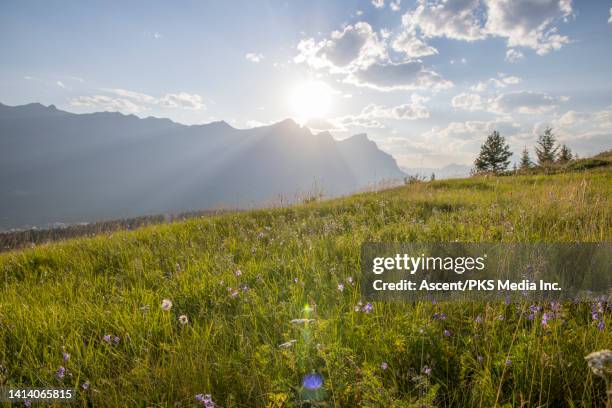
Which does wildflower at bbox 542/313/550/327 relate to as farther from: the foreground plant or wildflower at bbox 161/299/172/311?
wildflower at bbox 161/299/172/311

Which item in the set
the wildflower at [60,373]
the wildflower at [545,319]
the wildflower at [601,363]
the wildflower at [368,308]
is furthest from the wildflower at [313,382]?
the wildflower at [60,373]

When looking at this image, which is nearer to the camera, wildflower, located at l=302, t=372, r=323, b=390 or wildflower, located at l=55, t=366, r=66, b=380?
wildflower, located at l=302, t=372, r=323, b=390

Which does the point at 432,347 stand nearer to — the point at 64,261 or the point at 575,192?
the point at 64,261

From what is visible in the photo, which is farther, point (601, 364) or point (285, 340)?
point (285, 340)

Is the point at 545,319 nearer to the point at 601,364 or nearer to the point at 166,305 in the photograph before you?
the point at 601,364

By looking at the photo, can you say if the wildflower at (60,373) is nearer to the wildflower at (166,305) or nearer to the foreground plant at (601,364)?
the wildflower at (166,305)

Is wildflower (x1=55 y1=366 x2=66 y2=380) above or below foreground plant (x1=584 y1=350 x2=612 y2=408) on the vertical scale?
below

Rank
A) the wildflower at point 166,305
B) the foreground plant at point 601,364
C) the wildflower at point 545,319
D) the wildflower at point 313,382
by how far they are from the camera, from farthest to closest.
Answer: the wildflower at point 166,305, the wildflower at point 545,319, the wildflower at point 313,382, the foreground plant at point 601,364

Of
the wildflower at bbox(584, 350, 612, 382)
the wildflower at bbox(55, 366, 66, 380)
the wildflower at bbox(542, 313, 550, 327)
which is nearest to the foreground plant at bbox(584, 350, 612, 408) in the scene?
the wildflower at bbox(584, 350, 612, 382)

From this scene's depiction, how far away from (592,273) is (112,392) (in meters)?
4.03

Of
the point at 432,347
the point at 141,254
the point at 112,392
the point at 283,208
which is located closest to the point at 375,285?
the point at 432,347

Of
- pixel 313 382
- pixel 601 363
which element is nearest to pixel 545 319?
pixel 601 363

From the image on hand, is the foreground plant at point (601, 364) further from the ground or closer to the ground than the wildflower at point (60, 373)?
further from the ground

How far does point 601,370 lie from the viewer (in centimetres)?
103
